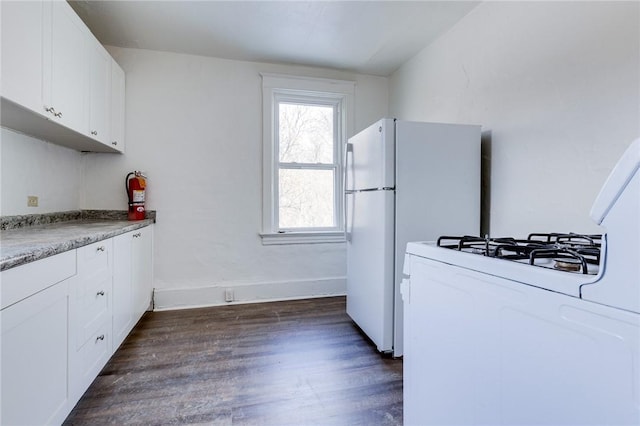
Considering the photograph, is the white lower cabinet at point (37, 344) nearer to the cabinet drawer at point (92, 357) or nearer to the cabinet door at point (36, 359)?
the cabinet door at point (36, 359)

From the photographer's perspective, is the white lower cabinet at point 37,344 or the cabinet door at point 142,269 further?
the cabinet door at point 142,269

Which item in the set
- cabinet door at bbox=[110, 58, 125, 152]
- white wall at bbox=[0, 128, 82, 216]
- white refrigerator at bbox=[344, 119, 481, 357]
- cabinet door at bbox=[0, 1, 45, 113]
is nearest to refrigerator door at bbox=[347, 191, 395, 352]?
white refrigerator at bbox=[344, 119, 481, 357]

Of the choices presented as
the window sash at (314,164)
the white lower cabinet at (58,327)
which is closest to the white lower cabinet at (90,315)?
the white lower cabinet at (58,327)

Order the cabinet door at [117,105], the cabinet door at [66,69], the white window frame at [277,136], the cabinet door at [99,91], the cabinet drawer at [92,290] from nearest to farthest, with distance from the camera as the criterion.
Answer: the cabinet drawer at [92,290] → the cabinet door at [66,69] → the cabinet door at [99,91] → the cabinet door at [117,105] → the white window frame at [277,136]

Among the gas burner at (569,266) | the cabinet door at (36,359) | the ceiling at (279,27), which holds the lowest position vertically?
the cabinet door at (36,359)

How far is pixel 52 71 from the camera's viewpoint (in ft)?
5.66

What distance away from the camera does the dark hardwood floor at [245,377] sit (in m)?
1.51

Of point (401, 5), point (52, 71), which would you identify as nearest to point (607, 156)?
point (401, 5)

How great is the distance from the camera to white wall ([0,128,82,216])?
1909 millimetres

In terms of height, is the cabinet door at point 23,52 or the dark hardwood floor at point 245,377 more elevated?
the cabinet door at point 23,52

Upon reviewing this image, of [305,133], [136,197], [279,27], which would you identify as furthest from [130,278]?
[279,27]

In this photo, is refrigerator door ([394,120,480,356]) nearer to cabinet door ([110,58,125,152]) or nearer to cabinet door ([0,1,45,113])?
cabinet door ([0,1,45,113])

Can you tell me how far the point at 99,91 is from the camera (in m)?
2.35

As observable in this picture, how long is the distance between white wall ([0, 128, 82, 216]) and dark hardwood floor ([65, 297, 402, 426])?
1185mm
